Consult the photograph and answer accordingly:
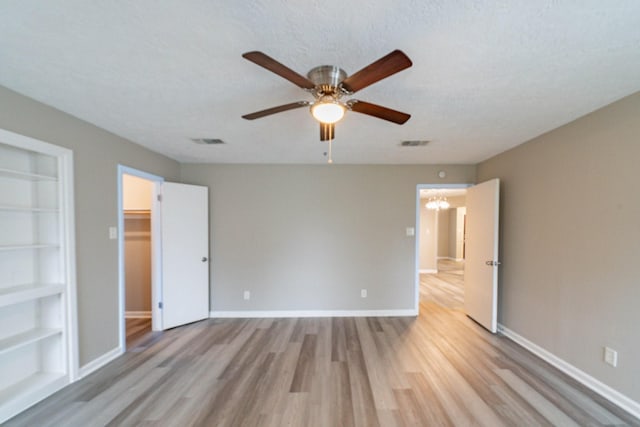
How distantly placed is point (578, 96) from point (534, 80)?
0.57 m

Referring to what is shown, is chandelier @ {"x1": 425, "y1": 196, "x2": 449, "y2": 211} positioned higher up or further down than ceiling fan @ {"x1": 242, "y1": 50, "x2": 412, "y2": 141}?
further down

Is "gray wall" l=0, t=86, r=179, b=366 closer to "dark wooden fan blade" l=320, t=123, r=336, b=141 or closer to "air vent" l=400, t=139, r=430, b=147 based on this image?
"dark wooden fan blade" l=320, t=123, r=336, b=141

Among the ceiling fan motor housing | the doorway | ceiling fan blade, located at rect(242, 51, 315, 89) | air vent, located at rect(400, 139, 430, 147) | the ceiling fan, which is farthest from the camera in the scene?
the doorway

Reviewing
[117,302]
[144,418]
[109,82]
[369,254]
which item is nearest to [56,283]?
[117,302]

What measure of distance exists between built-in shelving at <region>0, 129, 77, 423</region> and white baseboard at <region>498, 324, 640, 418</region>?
4507mm

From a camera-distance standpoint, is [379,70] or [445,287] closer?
[379,70]

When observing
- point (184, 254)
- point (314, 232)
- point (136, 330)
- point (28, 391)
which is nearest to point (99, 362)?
point (28, 391)

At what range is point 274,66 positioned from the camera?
1.21 meters

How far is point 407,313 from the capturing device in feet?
12.8

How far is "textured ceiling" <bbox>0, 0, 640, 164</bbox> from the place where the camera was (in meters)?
1.14

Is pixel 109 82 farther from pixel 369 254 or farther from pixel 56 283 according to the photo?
pixel 369 254

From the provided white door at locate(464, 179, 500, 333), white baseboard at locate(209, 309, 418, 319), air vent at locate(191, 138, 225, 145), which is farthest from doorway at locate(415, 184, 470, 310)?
air vent at locate(191, 138, 225, 145)

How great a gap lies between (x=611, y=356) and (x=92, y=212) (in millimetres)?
4723

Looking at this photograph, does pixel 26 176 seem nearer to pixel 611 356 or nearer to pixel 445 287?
pixel 611 356
